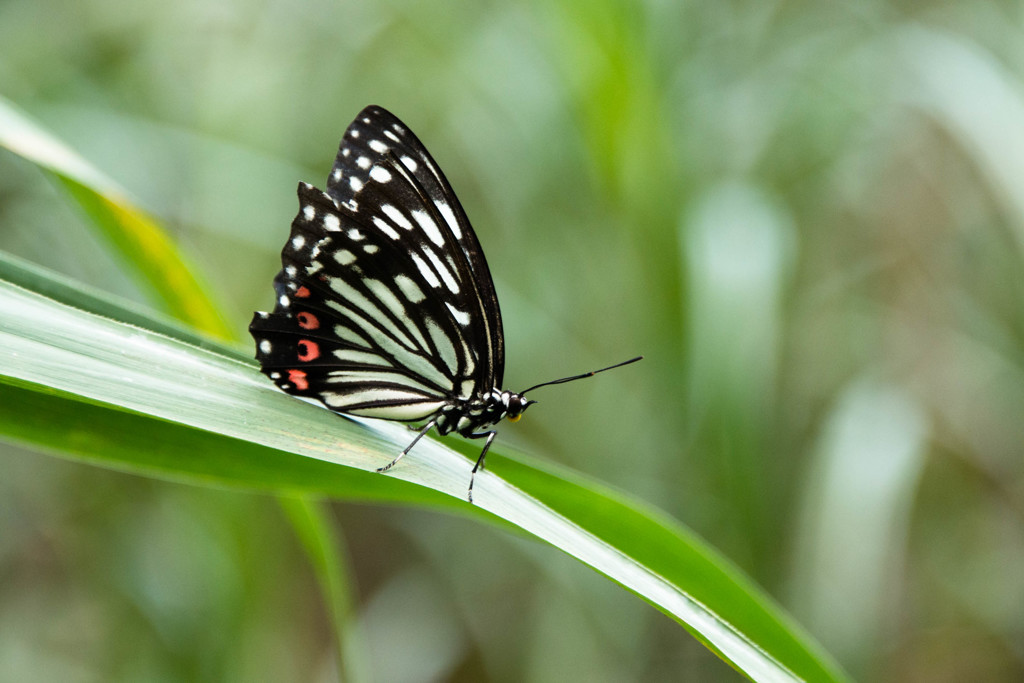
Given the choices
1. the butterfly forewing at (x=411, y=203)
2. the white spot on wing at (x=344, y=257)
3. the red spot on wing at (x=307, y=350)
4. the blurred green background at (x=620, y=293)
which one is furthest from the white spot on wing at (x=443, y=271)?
the blurred green background at (x=620, y=293)

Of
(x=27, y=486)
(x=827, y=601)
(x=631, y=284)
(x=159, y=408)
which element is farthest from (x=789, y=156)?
(x=27, y=486)

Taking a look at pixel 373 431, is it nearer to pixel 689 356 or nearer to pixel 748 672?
pixel 748 672

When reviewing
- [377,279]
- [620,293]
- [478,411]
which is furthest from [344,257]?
[620,293]

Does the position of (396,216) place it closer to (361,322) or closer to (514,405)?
(361,322)

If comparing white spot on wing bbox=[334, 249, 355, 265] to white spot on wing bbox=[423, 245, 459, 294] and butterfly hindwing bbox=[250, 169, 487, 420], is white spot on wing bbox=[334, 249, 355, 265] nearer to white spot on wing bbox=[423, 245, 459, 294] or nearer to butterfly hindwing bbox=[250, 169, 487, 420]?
butterfly hindwing bbox=[250, 169, 487, 420]

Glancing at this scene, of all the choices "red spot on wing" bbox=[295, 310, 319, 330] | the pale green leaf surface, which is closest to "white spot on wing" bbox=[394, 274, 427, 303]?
"red spot on wing" bbox=[295, 310, 319, 330]

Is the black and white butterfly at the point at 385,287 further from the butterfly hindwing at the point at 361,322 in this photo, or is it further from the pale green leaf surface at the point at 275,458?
the pale green leaf surface at the point at 275,458

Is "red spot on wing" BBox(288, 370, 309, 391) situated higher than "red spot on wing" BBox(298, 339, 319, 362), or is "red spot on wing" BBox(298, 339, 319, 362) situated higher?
"red spot on wing" BBox(298, 339, 319, 362)
